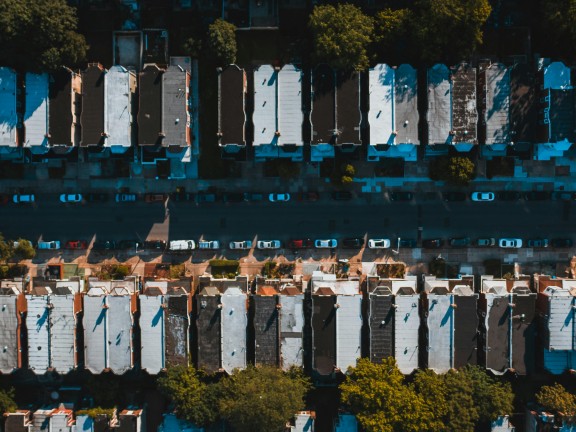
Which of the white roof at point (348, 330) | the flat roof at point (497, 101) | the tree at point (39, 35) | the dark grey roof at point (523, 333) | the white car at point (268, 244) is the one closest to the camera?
the tree at point (39, 35)

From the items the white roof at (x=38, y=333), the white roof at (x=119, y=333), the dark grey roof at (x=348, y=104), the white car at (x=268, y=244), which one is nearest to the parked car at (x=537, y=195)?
the dark grey roof at (x=348, y=104)

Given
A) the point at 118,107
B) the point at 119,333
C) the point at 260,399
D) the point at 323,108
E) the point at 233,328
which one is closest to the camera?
the point at 260,399

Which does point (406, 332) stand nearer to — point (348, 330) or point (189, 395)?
point (348, 330)

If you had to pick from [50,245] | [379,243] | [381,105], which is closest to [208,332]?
[50,245]

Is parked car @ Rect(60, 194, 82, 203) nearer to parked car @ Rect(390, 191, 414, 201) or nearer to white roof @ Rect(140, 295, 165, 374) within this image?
white roof @ Rect(140, 295, 165, 374)

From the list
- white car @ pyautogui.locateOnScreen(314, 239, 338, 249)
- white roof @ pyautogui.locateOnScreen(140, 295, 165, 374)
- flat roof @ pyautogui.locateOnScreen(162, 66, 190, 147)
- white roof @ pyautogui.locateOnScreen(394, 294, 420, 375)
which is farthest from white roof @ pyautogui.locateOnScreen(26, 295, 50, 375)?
white roof @ pyautogui.locateOnScreen(394, 294, 420, 375)

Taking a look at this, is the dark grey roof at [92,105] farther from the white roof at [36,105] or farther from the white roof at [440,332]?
the white roof at [440,332]

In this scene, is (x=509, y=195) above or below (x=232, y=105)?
below
